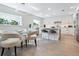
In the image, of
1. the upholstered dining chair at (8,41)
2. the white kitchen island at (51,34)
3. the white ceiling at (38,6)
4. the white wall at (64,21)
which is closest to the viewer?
the upholstered dining chair at (8,41)

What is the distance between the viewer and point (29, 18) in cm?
313

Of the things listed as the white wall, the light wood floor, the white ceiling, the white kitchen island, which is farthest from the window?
the white wall

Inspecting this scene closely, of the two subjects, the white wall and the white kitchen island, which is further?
the white wall

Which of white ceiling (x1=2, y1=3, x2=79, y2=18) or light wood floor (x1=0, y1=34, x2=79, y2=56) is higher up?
white ceiling (x1=2, y1=3, x2=79, y2=18)

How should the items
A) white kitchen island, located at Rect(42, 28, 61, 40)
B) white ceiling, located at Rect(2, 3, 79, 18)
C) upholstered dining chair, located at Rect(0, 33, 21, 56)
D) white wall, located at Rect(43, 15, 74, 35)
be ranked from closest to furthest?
1. upholstered dining chair, located at Rect(0, 33, 21, 56)
2. white ceiling, located at Rect(2, 3, 79, 18)
3. white kitchen island, located at Rect(42, 28, 61, 40)
4. white wall, located at Rect(43, 15, 74, 35)

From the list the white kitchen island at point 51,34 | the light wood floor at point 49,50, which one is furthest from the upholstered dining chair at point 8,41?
the white kitchen island at point 51,34

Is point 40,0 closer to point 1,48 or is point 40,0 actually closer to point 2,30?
point 2,30

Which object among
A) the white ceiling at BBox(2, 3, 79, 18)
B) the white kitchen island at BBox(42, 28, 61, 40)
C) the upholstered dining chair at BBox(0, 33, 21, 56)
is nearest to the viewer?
the upholstered dining chair at BBox(0, 33, 21, 56)

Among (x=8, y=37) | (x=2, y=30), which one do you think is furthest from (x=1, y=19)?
(x=8, y=37)

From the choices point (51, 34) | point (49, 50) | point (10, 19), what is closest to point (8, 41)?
point (10, 19)

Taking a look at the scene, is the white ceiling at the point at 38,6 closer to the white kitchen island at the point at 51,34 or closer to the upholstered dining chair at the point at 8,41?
the upholstered dining chair at the point at 8,41

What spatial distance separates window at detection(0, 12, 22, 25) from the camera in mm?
2801

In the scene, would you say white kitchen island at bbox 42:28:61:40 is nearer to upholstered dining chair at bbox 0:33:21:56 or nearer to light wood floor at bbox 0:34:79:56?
light wood floor at bbox 0:34:79:56

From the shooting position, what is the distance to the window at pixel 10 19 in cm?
280
